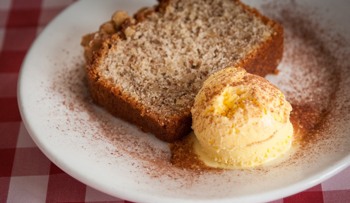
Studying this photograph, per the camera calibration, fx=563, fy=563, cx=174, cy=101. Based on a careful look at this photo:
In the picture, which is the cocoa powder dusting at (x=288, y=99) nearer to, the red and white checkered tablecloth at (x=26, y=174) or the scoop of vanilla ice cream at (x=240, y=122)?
the scoop of vanilla ice cream at (x=240, y=122)

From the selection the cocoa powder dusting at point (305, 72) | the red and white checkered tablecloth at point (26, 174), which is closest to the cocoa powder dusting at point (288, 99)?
the cocoa powder dusting at point (305, 72)

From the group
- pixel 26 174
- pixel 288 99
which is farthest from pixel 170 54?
pixel 26 174

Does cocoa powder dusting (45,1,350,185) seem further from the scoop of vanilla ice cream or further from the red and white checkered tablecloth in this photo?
the red and white checkered tablecloth

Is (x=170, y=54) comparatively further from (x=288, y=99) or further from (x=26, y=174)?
(x=26, y=174)

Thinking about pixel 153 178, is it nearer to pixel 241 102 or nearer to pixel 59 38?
pixel 241 102

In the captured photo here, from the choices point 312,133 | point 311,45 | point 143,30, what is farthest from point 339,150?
point 143,30
